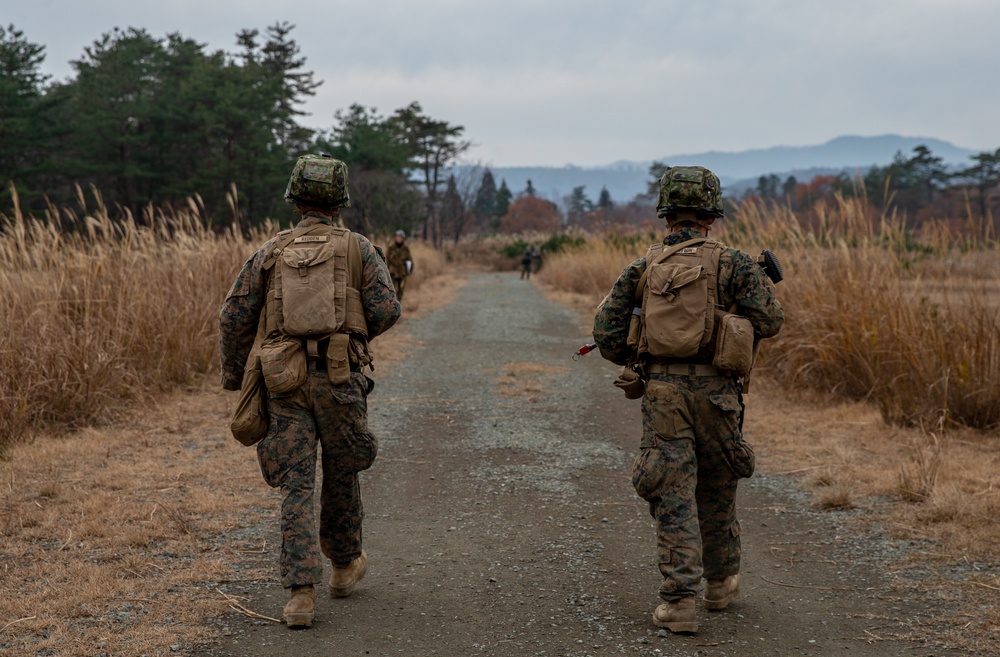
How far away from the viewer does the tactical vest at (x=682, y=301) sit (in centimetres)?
363

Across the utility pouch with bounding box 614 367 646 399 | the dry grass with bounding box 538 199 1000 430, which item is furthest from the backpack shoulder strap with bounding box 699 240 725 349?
the dry grass with bounding box 538 199 1000 430

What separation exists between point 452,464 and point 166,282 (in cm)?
439

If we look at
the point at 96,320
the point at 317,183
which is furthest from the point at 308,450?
the point at 96,320

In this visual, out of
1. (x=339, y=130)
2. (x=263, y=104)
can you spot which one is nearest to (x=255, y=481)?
(x=263, y=104)

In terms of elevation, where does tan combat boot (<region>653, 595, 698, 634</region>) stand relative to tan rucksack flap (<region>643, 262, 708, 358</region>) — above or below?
below

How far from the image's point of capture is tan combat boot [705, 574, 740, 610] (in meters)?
3.88

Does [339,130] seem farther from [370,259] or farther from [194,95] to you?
[370,259]

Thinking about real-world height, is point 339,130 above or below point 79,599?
above

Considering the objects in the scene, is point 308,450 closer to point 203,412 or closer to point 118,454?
point 118,454

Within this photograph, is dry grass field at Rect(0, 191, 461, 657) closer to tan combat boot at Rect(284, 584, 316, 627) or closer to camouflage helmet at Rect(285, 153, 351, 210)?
tan combat boot at Rect(284, 584, 316, 627)

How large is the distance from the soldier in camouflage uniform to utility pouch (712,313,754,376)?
99mm

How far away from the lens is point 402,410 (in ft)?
28.2

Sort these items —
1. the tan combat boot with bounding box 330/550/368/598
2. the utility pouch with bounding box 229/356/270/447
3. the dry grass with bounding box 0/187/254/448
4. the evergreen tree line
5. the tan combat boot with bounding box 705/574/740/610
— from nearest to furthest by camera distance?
the utility pouch with bounding box 229/356/270/447 → the tan combat boot with bounding box 705/574/740/610 → the tan combat boot with bounding box 330/550/368/598 → the dry grass with bounding box 0/187/254/448 → the evergreen tree line

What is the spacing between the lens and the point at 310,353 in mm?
3670
